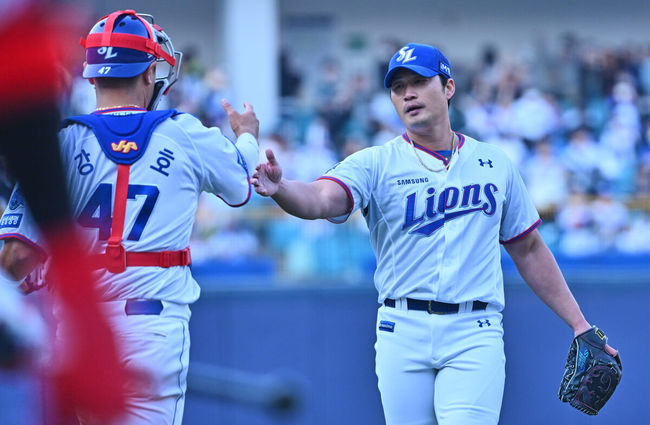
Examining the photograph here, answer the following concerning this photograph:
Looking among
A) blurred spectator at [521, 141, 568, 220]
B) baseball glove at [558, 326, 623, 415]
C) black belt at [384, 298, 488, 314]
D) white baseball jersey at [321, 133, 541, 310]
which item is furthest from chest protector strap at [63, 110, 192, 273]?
blurred spectator at [521, 141, 568, 220]

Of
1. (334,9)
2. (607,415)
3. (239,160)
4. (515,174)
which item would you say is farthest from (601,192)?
(334,9)

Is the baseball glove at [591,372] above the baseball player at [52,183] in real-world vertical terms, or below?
below

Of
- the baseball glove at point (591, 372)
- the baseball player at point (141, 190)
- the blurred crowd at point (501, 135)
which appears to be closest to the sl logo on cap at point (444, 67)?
the baseball player at point (141, 190)

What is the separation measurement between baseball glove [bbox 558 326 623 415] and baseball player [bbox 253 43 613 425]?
93 millimetres

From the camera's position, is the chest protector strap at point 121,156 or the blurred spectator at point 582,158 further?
the blurred spectator at point 582,158

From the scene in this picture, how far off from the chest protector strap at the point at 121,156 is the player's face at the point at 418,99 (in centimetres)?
140

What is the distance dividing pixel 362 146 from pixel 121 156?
911 centimetres

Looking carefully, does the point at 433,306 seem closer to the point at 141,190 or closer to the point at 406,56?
the point at 406,56

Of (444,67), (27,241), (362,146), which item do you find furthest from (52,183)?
(362,146)

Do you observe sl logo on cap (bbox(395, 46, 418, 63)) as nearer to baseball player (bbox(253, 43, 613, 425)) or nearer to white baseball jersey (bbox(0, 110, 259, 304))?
baseball player (bbox(253, 43, 613, 425))

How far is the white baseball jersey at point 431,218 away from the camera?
4465mm

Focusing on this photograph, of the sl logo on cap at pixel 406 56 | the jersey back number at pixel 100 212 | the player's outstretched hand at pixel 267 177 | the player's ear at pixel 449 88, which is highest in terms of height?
the sl logo on cap at pixel 406 56

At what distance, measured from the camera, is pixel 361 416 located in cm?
776

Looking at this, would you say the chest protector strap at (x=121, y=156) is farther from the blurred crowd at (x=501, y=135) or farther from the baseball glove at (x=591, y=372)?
the blurred crowd at (x=501, y=135)
